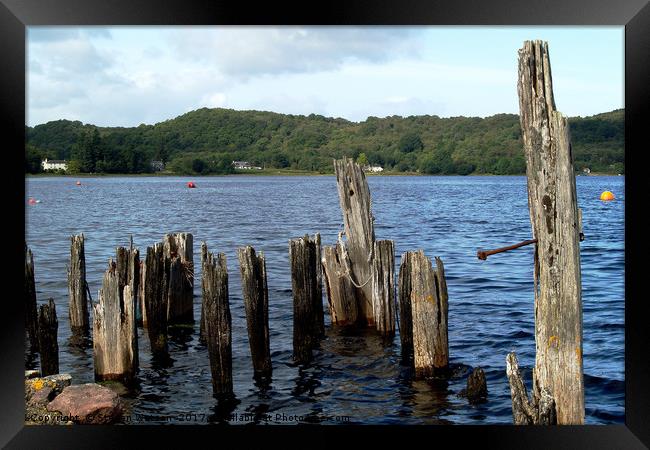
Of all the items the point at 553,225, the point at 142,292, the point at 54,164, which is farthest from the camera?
the point at 54,164

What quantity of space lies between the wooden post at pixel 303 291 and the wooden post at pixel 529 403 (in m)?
4.42

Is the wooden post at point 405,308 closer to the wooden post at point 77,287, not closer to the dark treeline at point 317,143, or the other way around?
the wooden post at point 77,287

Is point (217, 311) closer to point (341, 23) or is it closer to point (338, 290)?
point (341, 23)

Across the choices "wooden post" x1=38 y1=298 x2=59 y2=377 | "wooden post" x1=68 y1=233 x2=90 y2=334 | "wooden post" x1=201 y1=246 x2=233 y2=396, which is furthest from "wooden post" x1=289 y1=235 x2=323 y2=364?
"wooden post" x1=68 y1=233 x2=90 y2=334

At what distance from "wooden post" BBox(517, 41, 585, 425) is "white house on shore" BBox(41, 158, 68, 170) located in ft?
→ 150

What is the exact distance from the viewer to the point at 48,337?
1044cm

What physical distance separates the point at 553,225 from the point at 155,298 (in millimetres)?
6682

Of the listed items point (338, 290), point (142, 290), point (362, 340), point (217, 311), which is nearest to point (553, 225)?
Answer: point (217, 311)

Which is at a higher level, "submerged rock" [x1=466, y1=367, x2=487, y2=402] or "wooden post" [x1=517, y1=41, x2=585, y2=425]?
"wooden post" [x1=517, y1=41, x2=585, y2=425]

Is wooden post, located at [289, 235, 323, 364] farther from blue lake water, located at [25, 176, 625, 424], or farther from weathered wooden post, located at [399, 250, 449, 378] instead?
weathered wooden post, located at [399, 250, 449, 378]

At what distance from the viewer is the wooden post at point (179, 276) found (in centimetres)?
1357

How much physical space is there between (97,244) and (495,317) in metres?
18.3

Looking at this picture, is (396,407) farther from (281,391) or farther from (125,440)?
(125,440)

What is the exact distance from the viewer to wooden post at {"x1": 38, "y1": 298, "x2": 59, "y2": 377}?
10359 millimetres
